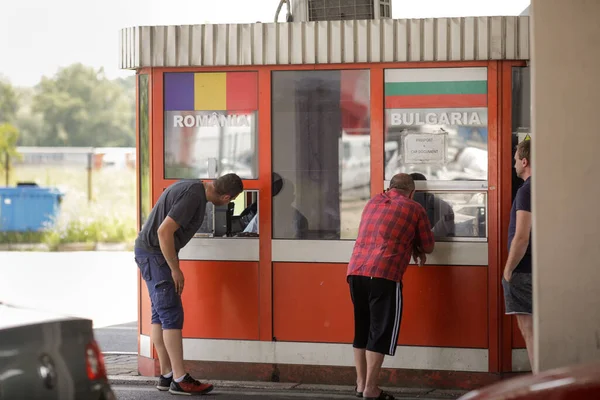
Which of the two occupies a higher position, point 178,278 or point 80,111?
point 80,111

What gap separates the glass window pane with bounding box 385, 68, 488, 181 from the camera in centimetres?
723

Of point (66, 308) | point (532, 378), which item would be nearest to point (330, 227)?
point (532, 378)

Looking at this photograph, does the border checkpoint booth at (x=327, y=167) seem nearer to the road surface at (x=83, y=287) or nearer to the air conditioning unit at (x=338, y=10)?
the air conditioning unit at (x=338, y=10)

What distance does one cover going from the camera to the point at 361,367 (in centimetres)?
684

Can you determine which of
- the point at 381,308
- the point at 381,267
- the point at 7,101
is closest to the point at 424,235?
the point at 381,267

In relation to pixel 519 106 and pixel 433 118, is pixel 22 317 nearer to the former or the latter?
pixel 433 118

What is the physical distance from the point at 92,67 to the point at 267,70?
47.7 metres

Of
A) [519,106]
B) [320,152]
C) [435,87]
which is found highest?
[435,87]

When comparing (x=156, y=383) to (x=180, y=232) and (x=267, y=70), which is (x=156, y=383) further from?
(x=267, y=70)

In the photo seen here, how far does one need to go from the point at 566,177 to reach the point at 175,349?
3.29 metres

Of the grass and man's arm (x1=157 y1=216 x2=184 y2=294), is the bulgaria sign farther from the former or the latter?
the grass

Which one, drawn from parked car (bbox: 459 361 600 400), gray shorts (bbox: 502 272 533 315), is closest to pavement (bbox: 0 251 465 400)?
gray shorts (bbox: 502 272 533 315)

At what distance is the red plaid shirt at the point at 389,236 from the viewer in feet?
21.6

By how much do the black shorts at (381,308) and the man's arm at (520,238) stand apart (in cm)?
82
